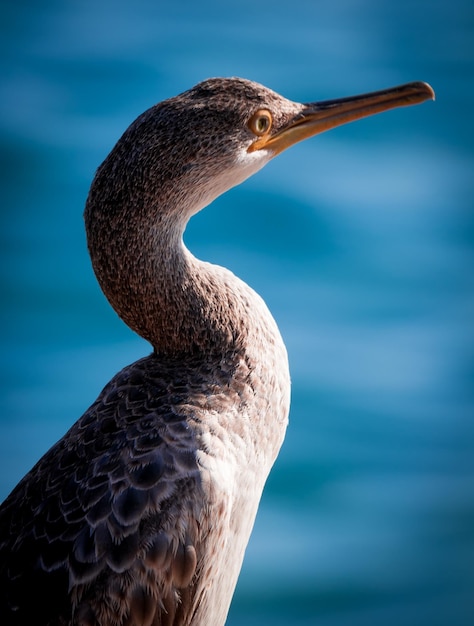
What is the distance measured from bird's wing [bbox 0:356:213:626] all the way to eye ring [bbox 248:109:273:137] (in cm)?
84

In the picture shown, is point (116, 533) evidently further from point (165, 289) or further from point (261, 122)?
point (261, 122)

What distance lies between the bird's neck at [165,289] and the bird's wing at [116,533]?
234mm

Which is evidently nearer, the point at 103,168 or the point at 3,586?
the point at 3,586

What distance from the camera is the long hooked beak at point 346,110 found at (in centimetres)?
320

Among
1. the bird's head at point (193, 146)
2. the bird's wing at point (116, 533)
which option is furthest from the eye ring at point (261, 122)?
the bird's wing at point (116, 533)

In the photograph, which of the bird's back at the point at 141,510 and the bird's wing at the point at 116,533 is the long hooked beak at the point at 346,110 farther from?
the bird's wing at the point at 116,533

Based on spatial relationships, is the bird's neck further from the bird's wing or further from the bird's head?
the bird's wing

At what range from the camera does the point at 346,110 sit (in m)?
3.24

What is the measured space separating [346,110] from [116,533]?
1541mm

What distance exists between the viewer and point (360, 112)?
322cm

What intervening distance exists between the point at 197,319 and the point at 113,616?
89 centimetres

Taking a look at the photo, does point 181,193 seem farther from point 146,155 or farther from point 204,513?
point 204,513

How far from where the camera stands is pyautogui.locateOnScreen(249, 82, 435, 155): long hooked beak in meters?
3.20

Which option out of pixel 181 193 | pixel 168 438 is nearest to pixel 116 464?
pixel 168 438
